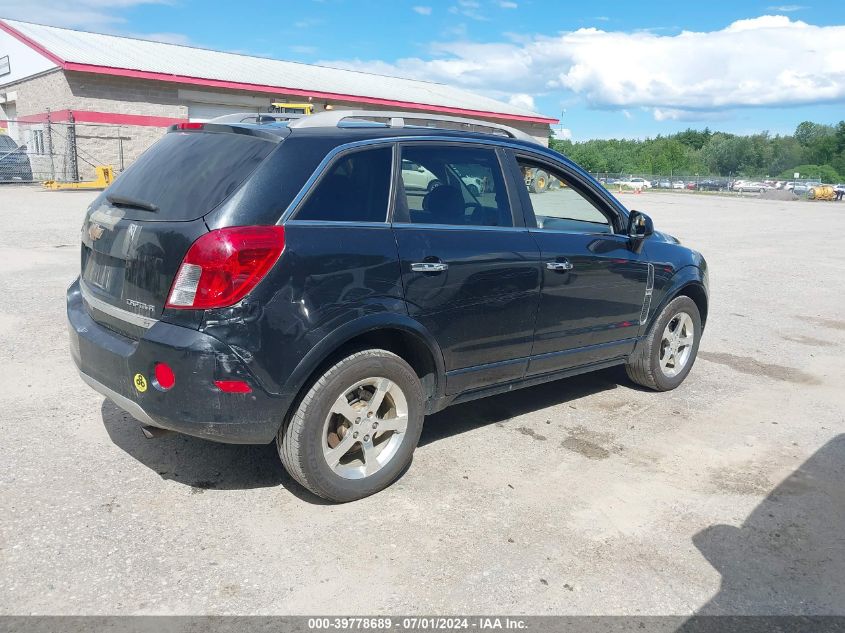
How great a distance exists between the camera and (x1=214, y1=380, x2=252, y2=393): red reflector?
10.6 feet

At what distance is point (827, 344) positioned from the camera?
25.1 ft

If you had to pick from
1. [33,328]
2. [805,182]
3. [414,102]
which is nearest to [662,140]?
[805,182]

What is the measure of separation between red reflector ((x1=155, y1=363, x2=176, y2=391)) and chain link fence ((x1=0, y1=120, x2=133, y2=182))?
26.9m

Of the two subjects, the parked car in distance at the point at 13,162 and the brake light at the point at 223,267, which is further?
the parked car in distance at the point at 13,162

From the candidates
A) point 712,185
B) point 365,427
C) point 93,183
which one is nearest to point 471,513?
point 365,427

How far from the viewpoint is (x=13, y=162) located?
89.0 ft

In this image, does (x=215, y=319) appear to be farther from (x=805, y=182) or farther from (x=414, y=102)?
(x=805, y=182)

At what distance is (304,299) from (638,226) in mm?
2716

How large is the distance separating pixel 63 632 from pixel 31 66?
32.0 metres

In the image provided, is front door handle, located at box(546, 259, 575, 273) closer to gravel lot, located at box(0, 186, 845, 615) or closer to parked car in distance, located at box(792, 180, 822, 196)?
gravel lot, located at box(0, 186, 845, 615)

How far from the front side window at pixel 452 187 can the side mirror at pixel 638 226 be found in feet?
3.80

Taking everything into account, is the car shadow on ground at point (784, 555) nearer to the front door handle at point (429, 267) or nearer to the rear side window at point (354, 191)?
the front door handle at point (429, 267)

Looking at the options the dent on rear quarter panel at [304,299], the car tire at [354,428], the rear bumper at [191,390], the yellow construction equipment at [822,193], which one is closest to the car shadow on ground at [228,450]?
the car tire at [354,428]

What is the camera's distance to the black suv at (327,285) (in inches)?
128
